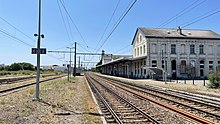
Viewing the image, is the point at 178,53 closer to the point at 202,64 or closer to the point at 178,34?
the point at 178,34

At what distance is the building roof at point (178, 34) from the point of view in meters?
51.8

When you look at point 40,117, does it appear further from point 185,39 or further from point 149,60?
point 185,39

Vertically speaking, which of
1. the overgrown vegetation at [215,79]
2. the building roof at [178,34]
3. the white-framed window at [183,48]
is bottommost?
the overgrown vegetation at [215,79]

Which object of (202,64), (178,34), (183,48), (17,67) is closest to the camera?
(183,48)

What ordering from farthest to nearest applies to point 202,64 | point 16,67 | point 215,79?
point 16,67
point 202,64
point 215,79

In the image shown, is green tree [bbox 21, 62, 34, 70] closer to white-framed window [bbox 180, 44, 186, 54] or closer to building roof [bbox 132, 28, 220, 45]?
building roof [bbox 132, 28, 220, 45]

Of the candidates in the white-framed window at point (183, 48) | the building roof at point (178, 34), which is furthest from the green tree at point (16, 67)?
the white-framed window at point (183, 48)

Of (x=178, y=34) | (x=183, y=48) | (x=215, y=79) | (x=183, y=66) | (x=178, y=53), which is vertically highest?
(x=178, y=34)

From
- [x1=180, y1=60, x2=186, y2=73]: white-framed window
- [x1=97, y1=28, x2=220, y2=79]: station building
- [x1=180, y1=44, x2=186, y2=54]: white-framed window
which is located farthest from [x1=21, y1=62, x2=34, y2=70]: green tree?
[x1=180, y1=60, x2=186, y2=73]: white-framed window

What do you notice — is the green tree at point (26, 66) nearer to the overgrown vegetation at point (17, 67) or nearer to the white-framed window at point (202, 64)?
the overgrown vegetation at point (17, 67)

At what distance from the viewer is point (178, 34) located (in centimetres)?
5344

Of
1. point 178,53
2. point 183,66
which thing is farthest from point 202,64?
A: point 178,53

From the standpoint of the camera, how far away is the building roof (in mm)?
51750

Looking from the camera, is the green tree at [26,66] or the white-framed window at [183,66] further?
the green tree at [26,66]
